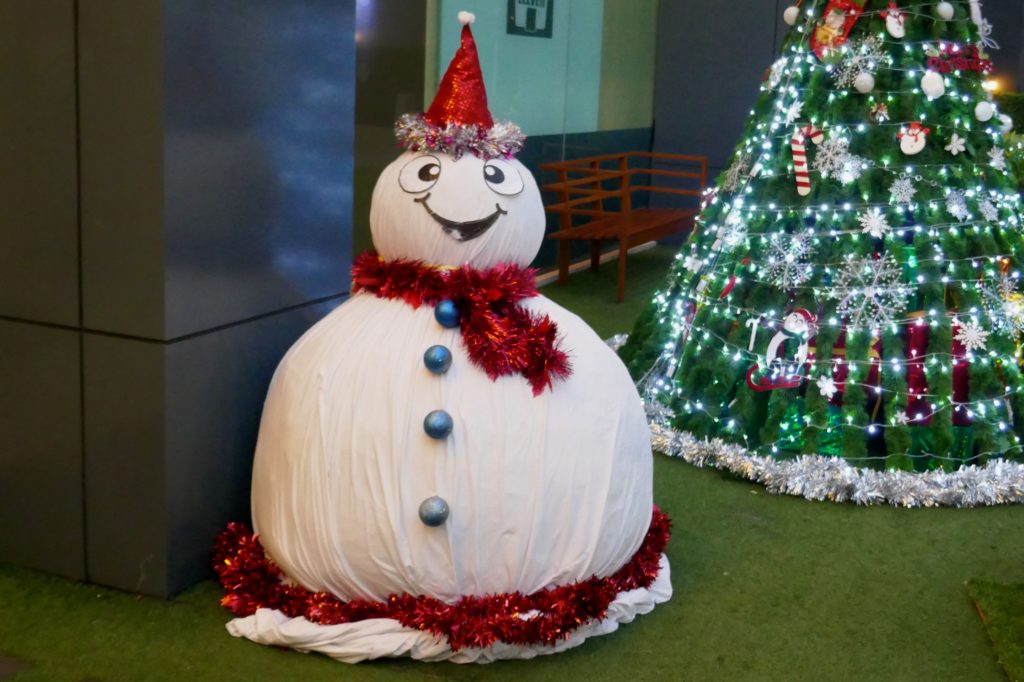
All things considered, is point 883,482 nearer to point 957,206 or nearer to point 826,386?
point 826,386

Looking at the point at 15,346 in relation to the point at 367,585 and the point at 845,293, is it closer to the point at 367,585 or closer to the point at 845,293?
the point at 367,585

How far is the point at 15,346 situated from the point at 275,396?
0.74m

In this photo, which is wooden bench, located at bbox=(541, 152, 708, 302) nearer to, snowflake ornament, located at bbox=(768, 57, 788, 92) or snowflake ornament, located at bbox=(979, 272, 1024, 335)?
snowflake ornament, located at bbox=(768, 57, 788, 92)

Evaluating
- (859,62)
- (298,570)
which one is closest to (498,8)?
(859,62)

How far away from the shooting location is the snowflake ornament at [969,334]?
4602mm

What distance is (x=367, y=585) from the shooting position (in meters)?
3.10

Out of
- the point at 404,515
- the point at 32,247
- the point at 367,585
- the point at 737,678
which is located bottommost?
the point at 737,678

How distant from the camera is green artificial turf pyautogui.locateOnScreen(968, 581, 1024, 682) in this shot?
324 centimetres

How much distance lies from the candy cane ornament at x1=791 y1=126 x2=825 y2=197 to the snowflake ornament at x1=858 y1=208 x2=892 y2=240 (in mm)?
245

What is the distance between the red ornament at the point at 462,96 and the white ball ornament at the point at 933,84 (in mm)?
2124

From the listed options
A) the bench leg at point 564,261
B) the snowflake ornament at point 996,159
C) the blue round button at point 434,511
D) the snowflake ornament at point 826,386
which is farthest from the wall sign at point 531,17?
the blue round button at point 434,511

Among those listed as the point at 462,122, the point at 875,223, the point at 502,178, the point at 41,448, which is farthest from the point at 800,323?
the point at 41,448

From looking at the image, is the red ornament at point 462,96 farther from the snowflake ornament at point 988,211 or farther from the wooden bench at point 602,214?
the wooden bench at point 602,214

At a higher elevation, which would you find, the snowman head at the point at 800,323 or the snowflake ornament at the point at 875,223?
the snowflake ornament at the point at 875,223
